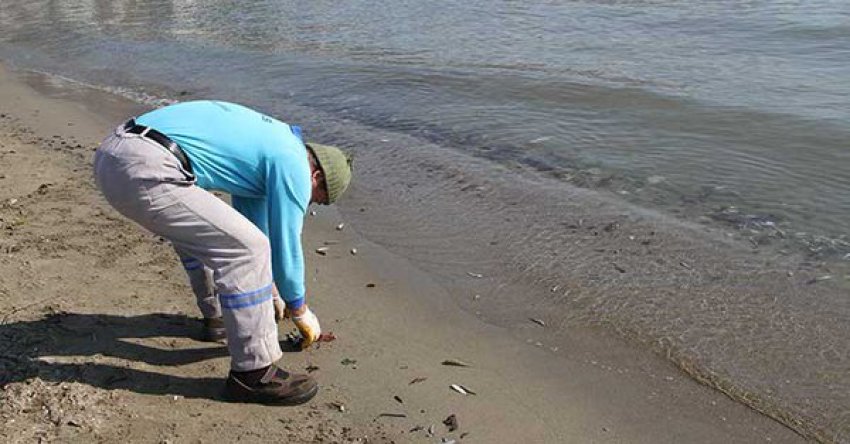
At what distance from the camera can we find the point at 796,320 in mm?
4879

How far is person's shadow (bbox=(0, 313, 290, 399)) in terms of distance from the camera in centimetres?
387

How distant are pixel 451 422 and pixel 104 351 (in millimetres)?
1758

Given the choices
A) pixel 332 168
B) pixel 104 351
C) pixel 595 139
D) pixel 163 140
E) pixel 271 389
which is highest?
pixel 163 140

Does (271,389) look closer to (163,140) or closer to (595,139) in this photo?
(163,140)

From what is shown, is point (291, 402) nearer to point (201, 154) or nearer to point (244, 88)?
point (201, 154)

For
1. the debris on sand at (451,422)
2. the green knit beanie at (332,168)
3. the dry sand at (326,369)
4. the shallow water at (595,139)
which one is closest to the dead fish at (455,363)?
the dry sand at (326,369)

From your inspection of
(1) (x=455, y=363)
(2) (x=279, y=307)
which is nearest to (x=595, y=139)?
(1) (x=455, y=363)

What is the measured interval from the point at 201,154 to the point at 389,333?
1.59 metres

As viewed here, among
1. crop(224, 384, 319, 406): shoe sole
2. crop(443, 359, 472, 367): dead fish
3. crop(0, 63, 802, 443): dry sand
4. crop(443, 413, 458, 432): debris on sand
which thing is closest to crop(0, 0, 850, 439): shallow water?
crop(0, 63, 802, 443): dry sand

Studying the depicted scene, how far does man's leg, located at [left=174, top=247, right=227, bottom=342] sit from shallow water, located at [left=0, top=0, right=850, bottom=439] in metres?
1.54

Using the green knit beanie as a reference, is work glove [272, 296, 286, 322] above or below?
below

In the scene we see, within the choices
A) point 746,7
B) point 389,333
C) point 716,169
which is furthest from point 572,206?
point 746,7

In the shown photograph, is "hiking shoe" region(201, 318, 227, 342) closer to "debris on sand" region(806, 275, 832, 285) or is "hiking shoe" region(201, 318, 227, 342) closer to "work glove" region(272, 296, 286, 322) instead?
"work glove" region(272, 296, 286, 322)

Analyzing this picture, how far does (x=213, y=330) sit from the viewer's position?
4.34 meters
